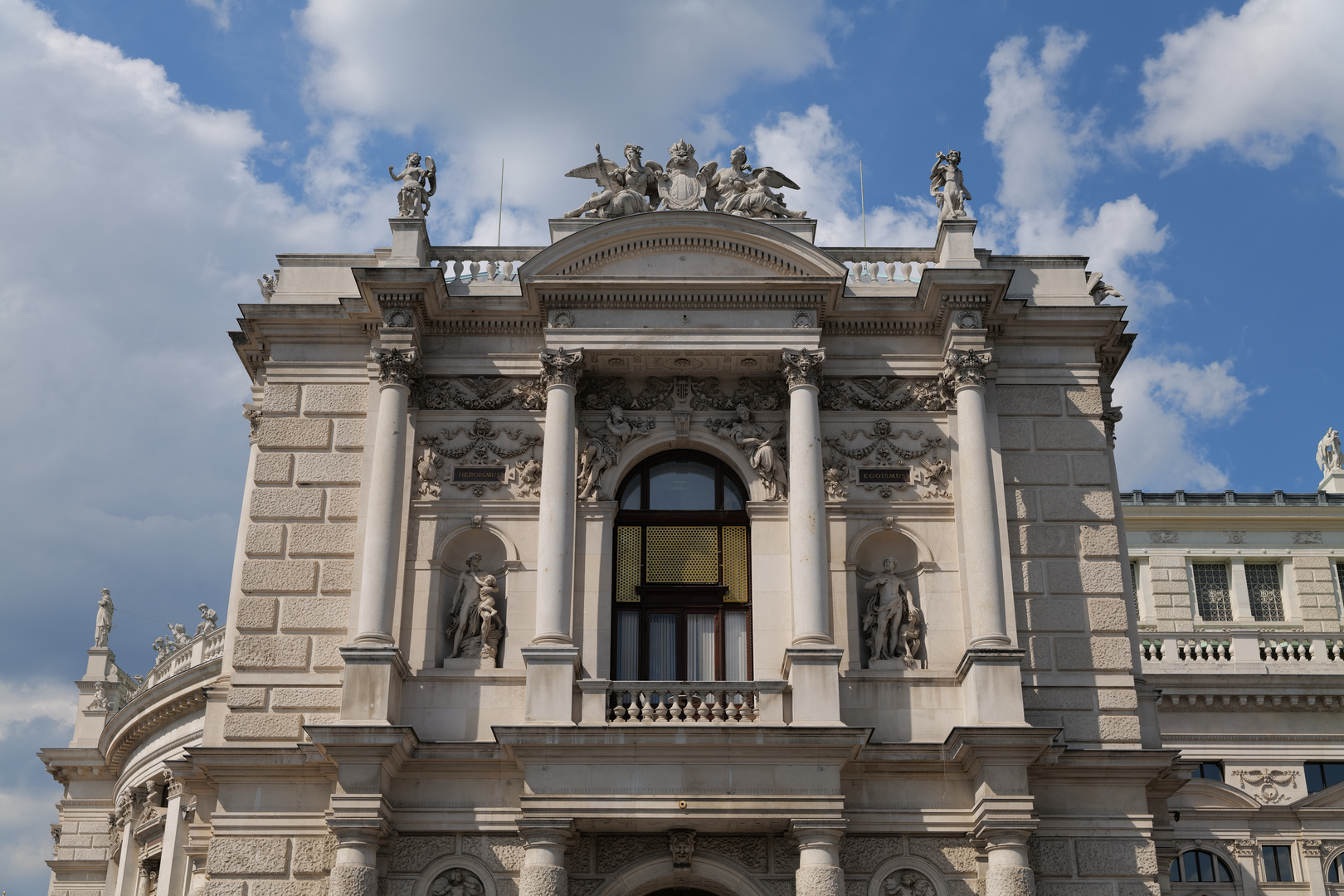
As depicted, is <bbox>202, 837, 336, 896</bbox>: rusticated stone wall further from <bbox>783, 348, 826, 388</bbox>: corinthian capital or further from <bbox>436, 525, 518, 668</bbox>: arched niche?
<bbox>783, 348, 826, 388</bbox>: corinthian capital

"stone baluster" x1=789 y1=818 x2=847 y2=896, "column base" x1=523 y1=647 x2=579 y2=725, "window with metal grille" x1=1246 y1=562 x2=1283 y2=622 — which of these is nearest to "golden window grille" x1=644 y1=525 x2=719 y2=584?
"column base" x1=523 y1=647 x2=579 y2=725

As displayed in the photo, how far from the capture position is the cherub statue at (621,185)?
27531mm

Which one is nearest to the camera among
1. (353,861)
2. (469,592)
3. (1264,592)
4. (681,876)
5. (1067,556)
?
(353,861)

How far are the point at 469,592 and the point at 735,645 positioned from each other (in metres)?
4.61

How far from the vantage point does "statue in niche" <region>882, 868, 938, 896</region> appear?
2308 centimetres

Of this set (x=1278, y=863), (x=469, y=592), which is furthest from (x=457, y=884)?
(x=1278, y=863)

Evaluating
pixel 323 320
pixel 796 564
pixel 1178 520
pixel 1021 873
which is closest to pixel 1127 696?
pixel 1021 873

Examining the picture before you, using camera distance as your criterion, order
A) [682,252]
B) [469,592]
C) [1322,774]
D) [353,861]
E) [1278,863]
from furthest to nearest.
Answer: [1322,774] → [1278,863] → [682,252] → [469,592] → [353,861]

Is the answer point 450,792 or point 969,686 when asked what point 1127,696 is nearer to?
point 969,686

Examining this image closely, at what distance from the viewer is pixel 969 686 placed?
2364 cm

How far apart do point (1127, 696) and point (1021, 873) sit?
387cm

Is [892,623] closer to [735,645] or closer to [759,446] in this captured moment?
[735,645]

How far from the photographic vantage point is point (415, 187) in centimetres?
2752

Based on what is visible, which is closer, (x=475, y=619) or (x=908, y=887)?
(x=908, y=887)
